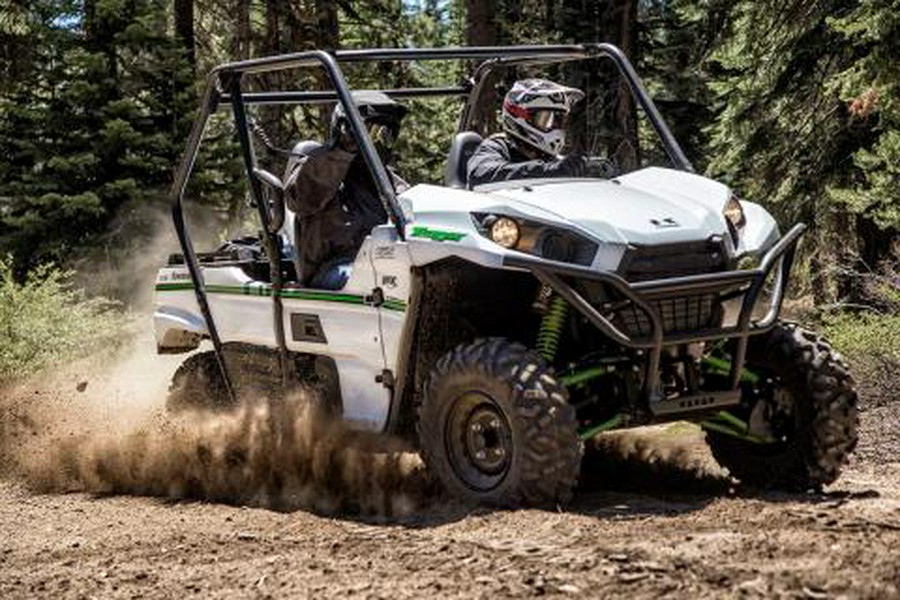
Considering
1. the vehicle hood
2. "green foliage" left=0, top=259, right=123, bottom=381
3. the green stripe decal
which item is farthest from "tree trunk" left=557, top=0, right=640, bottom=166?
the vehicle hood

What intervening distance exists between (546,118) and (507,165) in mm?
374

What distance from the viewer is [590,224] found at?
257 inches

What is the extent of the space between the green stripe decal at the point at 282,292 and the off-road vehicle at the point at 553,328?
0.07ft

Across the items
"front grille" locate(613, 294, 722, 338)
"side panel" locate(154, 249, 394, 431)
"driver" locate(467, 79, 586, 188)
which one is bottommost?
"side panel" locate(154, 249, 394, 431)

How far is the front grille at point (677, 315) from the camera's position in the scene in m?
6.54

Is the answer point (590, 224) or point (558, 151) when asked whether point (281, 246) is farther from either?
point (590, 224)

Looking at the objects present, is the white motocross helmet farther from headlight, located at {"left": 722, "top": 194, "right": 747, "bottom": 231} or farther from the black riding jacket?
headlight, located at {"left": 722, "top": 194, "right": 747, "bottom": 231}

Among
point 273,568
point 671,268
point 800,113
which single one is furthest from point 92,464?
point 800,113

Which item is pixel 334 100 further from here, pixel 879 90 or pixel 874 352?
pixel 879 90

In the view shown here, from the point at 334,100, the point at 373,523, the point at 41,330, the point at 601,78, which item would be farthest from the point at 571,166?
the point at 601,78

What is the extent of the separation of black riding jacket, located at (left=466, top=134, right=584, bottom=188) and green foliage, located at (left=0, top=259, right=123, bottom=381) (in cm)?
660

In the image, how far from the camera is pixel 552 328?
671cm

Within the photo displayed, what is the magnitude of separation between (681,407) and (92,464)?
412 centimetres

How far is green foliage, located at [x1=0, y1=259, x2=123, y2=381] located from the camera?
13344mm
